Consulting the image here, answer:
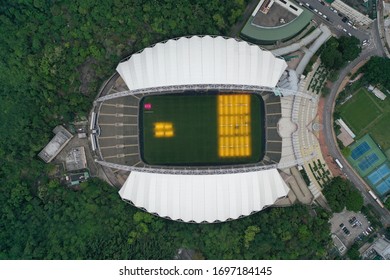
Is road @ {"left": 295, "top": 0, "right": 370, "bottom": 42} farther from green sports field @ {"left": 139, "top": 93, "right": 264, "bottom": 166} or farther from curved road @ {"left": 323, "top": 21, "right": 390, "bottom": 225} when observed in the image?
green sports field @ {"left": 139, "top": 93, "right": 264, "bottom": 166}

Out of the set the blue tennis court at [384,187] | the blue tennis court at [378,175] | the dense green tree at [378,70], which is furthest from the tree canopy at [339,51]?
the blue tennis court at [384,187]

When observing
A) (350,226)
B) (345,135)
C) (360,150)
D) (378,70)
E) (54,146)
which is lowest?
(350,226)

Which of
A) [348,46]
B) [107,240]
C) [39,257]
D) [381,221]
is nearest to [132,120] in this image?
[107,240]

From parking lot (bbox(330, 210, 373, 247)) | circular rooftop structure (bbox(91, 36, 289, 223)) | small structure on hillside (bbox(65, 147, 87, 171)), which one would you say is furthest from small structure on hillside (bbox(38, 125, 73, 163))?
parking lot (bbox(330, 210, 373, 247))

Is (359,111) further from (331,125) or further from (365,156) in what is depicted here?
(365,156)

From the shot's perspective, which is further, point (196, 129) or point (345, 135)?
point (345, 135)

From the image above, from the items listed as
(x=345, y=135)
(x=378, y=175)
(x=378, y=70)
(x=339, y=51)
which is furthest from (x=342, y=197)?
(x=339, y=51)

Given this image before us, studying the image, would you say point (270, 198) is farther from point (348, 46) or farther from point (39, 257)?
point (39, 257)
